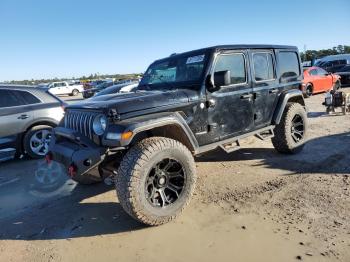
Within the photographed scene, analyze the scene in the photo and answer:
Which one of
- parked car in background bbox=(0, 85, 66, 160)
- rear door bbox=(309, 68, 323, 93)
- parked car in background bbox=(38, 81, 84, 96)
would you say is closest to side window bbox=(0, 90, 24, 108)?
parked car in background bbox=(0, 85, 66, 160)

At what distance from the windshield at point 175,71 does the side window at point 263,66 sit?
1.04m

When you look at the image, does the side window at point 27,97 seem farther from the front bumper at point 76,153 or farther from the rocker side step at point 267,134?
the rocker side step at point 267,134

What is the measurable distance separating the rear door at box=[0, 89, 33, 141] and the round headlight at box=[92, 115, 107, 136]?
152 inches

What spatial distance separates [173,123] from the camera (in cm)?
396

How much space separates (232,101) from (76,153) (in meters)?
2.27

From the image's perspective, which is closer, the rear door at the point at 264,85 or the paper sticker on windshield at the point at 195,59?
the paper sticker on windshield at the point at 195,59

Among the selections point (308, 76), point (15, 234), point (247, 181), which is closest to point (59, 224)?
point (15, 234)

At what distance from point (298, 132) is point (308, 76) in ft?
33.7

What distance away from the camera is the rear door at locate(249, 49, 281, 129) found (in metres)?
5.23

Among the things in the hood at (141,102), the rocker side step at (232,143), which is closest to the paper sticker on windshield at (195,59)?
the hood at (141,102)

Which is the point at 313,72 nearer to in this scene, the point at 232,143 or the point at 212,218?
the point at 232,143

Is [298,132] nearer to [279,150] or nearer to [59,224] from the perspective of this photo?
[279,150]

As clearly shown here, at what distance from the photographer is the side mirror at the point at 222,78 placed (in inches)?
167

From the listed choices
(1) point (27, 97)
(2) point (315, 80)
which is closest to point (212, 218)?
(1) point (27, 97)
